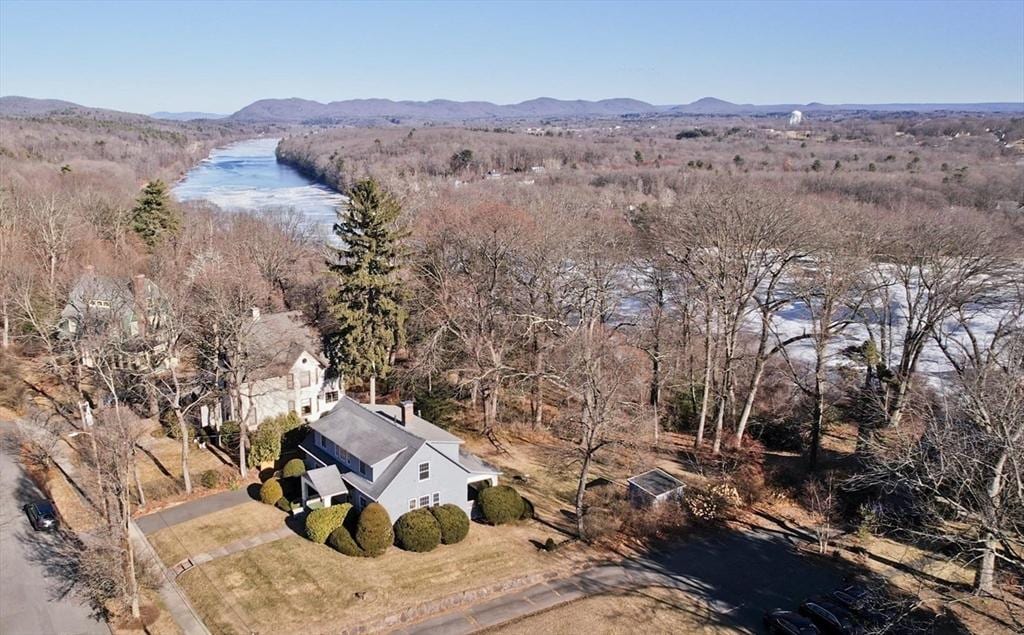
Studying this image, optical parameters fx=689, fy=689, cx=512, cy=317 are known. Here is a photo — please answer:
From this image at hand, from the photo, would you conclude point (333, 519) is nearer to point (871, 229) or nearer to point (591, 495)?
point (591, 495)

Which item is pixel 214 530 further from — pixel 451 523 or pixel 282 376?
pixel 282 376

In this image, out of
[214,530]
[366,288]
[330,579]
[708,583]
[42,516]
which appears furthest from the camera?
[366,288]

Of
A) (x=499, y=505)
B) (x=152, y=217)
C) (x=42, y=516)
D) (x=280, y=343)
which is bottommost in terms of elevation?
(x=499, y=505)

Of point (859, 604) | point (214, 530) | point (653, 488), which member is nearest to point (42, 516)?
point (214, 530)

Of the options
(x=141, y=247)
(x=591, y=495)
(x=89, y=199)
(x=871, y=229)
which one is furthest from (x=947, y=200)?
(x=89, y=199)

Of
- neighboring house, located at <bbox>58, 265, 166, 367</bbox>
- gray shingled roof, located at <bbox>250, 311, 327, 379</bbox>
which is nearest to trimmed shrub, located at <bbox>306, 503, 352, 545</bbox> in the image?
gray shingled roof, located at <bbox>250, 311, 327, 379</bbox>

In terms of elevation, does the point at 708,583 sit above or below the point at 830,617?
below

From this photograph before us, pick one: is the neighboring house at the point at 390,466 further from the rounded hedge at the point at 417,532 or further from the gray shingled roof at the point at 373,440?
→ the rounded hedge at the point at 417,532
